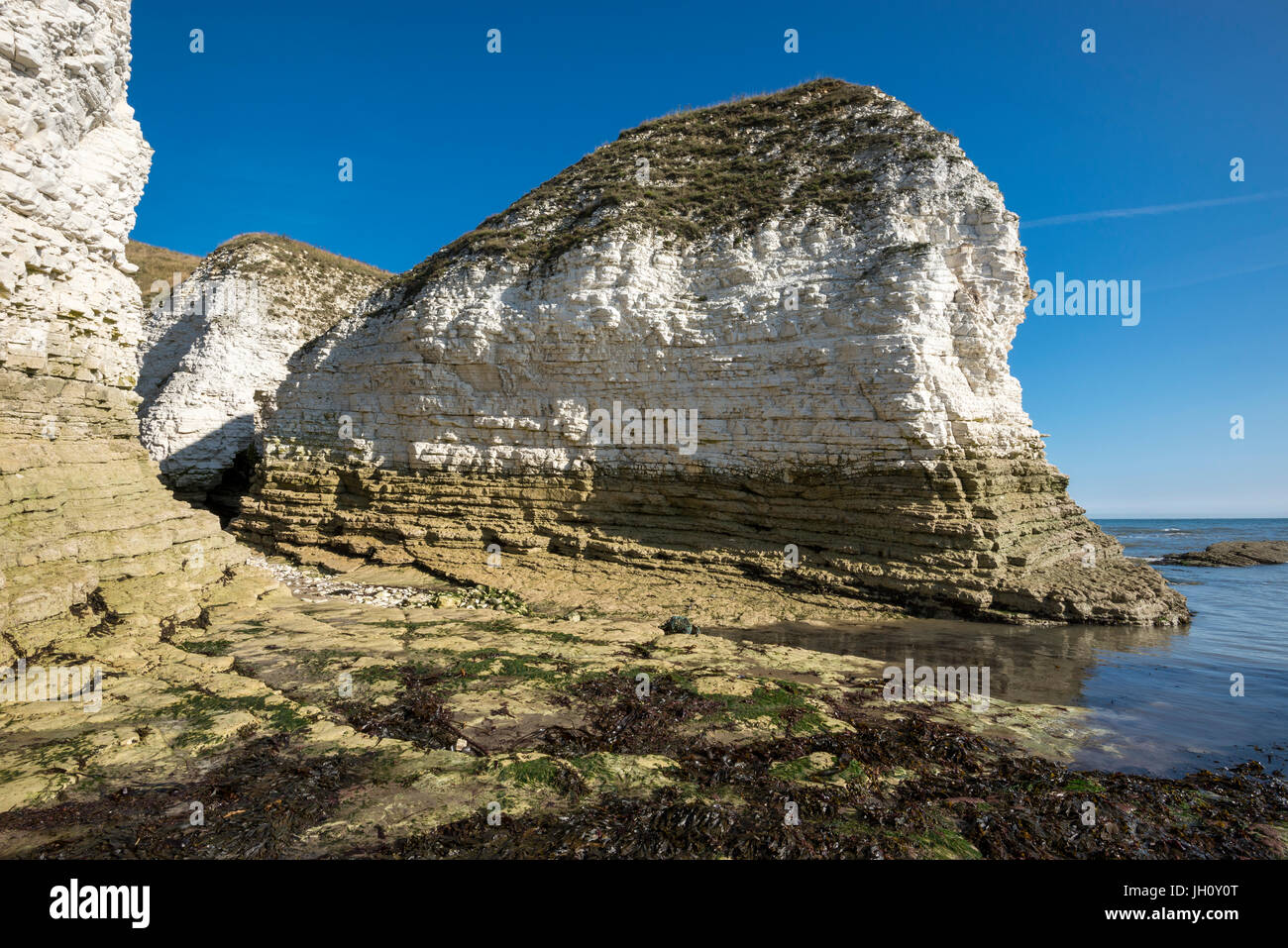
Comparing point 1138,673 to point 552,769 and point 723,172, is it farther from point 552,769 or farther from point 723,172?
point 723,172

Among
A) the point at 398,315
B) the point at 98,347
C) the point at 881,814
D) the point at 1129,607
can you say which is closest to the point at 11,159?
the point at 98,347

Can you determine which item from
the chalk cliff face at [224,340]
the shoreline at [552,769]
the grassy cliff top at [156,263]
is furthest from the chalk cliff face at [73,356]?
the grassy cliff top at [156,263]

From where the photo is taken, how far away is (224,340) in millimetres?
28969

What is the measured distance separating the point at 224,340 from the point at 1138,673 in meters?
36.5

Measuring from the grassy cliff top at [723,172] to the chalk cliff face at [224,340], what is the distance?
1116 cm

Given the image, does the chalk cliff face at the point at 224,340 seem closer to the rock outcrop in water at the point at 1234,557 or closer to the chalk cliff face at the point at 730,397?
the chalk cliff face at the point at 730,397

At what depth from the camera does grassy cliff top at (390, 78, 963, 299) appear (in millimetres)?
19203

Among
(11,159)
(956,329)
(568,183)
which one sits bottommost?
(956,329)

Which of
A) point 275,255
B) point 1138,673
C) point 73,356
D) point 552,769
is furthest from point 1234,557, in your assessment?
point 275,255

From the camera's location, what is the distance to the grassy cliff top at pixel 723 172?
19.2m

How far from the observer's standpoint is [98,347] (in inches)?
474

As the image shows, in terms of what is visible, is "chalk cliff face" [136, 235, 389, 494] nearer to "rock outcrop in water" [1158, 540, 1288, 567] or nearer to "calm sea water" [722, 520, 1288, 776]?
"calm sea water" [722, 520, 1288, 776]
